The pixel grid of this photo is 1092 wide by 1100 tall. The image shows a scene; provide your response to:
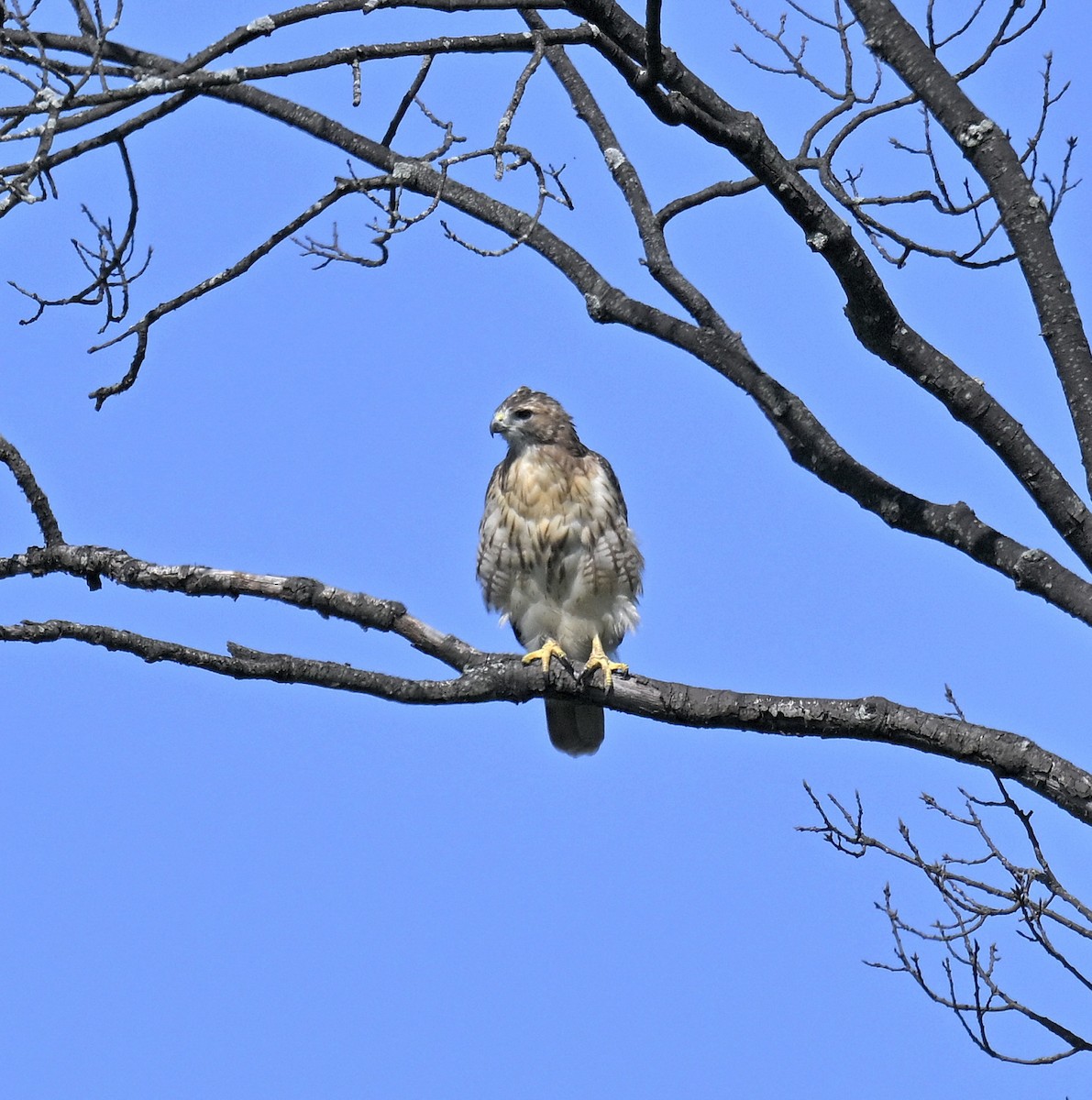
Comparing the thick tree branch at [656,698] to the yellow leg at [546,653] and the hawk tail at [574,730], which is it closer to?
the yellow leg at [546,653]

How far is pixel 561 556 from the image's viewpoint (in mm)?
6426

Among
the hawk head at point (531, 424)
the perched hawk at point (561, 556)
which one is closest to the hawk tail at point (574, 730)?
the perched hawk at point (561, 556)

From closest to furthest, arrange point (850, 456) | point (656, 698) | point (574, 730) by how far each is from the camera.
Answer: point (656, 698)
point (850, 456)
point (574, 730)

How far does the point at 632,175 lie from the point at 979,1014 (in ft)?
12.1

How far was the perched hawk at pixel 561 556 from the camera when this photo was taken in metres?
6.41

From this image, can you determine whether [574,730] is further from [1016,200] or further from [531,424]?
[1016,200]

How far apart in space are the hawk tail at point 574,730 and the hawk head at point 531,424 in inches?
50.0

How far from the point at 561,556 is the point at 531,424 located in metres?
0.73

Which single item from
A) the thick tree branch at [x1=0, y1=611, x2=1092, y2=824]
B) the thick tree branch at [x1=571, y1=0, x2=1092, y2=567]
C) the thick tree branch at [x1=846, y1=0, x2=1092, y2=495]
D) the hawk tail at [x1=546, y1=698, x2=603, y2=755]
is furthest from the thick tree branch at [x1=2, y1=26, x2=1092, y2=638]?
the hawk tail at [x1=546, y1=698, x2=603, y2=755]

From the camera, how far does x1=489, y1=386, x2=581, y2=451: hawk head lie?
6707 millimetres

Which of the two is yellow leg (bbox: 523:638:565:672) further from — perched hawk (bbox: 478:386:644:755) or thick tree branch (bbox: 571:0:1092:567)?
thick tree branch (bbox: 571:0:1092:567)

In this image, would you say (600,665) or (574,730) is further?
(574,730)

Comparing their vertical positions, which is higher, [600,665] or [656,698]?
[600,665]

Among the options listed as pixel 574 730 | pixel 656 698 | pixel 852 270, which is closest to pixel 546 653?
pixel 574 730
